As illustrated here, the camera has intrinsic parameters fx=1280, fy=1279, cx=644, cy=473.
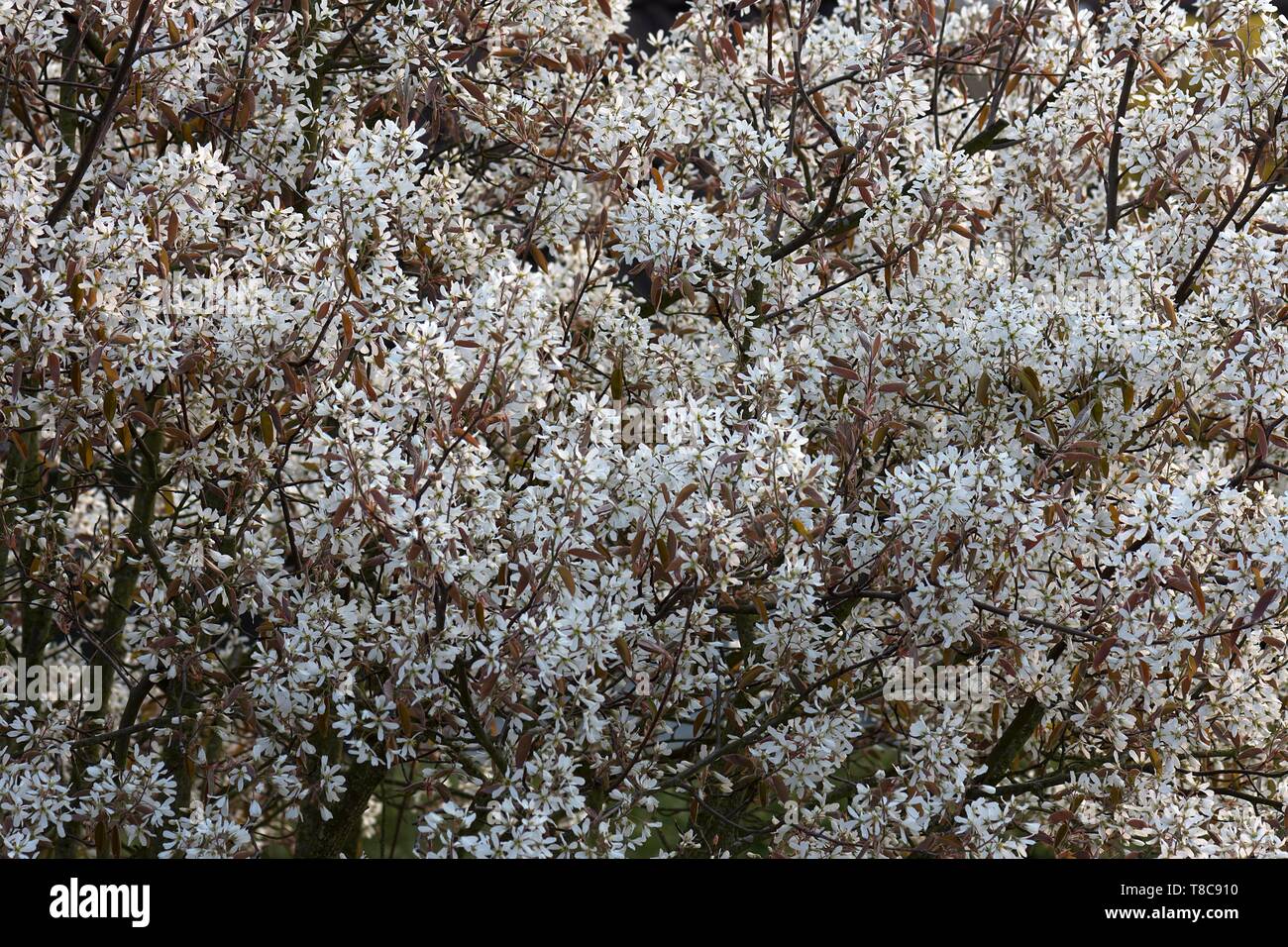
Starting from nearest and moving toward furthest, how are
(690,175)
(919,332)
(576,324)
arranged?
(919,332), (576,324), (690,175)

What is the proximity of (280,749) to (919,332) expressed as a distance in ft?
6.98

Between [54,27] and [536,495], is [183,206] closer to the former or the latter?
[54,27]

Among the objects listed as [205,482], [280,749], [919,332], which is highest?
[919,332]

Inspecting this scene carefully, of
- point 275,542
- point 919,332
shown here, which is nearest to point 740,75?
point 919,332

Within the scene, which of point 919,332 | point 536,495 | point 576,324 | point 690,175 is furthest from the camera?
point 690,175

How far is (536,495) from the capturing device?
9.84 feet

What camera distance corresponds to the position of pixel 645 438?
4.04 meters

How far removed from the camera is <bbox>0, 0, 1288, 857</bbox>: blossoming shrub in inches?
121

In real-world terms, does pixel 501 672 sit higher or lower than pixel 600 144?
lower

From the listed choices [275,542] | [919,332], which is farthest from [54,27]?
[919,332]

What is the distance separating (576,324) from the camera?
4219 millimetres

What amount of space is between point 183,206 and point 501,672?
153 cm

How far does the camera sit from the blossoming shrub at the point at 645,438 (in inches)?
121

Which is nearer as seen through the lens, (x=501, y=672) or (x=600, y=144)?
(x=501, y=672)
